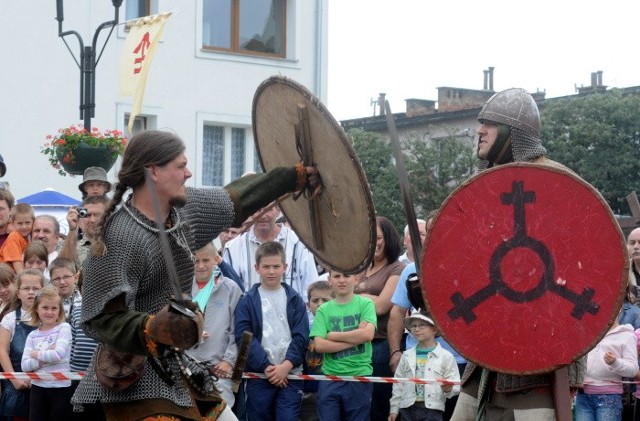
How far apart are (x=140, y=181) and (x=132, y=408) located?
801mm

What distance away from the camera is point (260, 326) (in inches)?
289

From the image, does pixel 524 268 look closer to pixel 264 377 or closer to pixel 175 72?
pixel 264 377

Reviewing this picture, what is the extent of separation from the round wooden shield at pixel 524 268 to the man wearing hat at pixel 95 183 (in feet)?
14.3

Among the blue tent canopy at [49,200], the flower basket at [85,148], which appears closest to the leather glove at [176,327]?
the blue tent canopy at [49,200]

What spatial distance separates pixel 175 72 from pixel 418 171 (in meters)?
12.8

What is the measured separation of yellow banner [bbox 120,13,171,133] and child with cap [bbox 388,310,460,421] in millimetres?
6839

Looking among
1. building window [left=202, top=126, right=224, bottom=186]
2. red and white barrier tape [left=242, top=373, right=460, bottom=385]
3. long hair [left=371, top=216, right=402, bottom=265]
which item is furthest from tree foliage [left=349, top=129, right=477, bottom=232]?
red and white barrier tape [left=242, top=373, right=460, bottom=385]

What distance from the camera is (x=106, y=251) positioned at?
13.3 feet

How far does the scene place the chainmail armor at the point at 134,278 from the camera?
4023mm

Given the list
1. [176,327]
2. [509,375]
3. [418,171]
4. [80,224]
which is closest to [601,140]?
[418,171]

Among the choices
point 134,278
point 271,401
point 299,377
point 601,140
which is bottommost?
point 271,401

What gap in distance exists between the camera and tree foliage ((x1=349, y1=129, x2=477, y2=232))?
29.6m

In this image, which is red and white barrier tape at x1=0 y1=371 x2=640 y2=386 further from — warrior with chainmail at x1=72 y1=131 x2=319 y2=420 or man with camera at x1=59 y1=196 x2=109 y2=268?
warrior with chainmail at x1=72 y1=131 x2=319 y2=420

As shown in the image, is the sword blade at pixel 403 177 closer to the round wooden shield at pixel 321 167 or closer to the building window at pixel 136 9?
the round wooden shield at pixel 321 167
